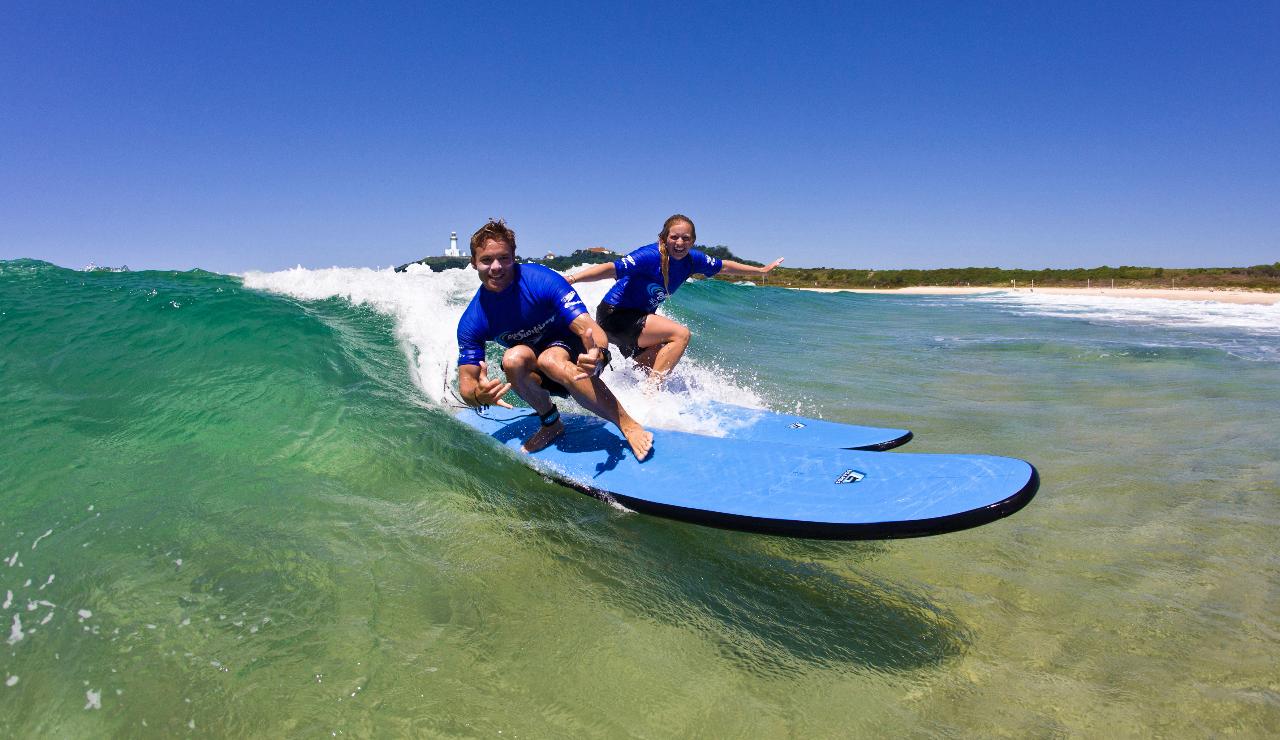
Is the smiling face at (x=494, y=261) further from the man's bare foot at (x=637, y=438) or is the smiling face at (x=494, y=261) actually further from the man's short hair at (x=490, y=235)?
the man's bare foot at (x=637, y=438)

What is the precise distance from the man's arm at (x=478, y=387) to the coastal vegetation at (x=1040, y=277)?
11.4 meters

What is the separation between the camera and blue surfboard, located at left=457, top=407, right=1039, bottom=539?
2713 millimetres

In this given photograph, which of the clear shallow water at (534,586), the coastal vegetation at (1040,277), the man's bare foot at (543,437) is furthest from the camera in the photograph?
the coastal vegetation at (1040,277)

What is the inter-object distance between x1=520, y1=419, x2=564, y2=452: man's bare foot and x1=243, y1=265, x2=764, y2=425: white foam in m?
0.91

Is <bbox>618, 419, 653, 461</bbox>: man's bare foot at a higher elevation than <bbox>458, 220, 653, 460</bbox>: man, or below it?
below

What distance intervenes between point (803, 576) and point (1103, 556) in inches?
59.6

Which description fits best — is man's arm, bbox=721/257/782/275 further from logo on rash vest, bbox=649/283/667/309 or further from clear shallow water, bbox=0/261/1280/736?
clear shallow water, bbox=0/261/1280/736

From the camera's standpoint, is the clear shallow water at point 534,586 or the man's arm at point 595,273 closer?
the clear shallow water at point 534,586

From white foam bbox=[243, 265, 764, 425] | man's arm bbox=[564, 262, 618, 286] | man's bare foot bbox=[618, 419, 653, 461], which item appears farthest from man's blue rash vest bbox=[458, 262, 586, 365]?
white foam bbox=[243, 265, 764, 425]

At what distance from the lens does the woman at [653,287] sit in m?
5.38

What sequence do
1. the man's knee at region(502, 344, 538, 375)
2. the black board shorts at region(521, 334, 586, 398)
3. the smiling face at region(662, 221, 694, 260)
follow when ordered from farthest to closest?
1. the smiling face at region(662, 221, 694, 260)
2. the black board shorts at region(521, 334, 586, 398)
3. the man's knee at region(502, 344, 538, 375)

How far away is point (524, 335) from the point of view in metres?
4.21

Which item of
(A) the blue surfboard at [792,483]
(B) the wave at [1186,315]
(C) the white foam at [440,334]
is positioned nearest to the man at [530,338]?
(A) the blue surfboard at [792,483]

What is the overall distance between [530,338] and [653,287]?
5.63 feet
